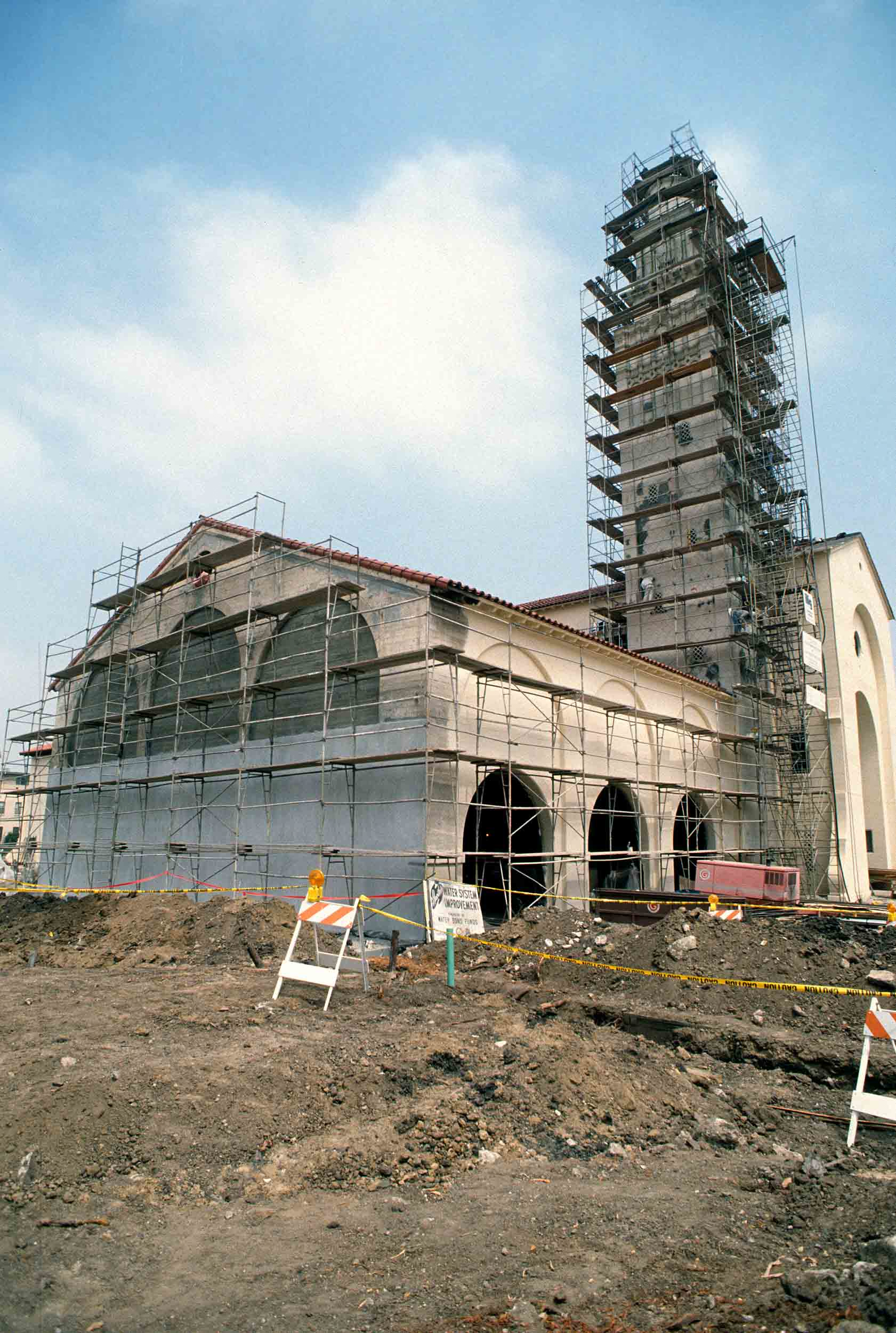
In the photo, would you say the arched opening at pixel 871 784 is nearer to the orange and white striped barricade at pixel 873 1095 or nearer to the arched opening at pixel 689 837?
the arched opening at pixel 689 837

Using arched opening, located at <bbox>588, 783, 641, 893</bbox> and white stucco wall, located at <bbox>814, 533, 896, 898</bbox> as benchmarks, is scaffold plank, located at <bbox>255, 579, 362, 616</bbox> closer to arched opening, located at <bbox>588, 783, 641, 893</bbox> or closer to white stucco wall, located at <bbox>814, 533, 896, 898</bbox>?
arched opening, located at <bbox>588, 783, 641, 893</bbox>

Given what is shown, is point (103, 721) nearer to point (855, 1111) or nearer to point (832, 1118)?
point (832, 1118)

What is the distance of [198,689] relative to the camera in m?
22.4

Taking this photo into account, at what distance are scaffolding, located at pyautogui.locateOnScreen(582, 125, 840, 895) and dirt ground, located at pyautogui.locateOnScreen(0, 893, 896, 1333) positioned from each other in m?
18.6

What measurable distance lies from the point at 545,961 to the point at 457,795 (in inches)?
175

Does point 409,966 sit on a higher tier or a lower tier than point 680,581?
lower

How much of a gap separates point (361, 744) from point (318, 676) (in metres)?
2.09

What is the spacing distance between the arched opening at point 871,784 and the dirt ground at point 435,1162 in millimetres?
26167

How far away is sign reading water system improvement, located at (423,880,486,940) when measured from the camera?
14.0 m

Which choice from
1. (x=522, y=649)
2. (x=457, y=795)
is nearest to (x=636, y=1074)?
(x=457, y=795)

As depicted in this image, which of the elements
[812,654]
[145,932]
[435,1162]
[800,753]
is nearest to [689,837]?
[800,753]

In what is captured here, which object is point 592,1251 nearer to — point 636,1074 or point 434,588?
point 636,1074

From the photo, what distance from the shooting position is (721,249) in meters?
30.2

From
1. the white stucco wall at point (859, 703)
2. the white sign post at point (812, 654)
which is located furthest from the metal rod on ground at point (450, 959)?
the white sign post at point (812, 654)
